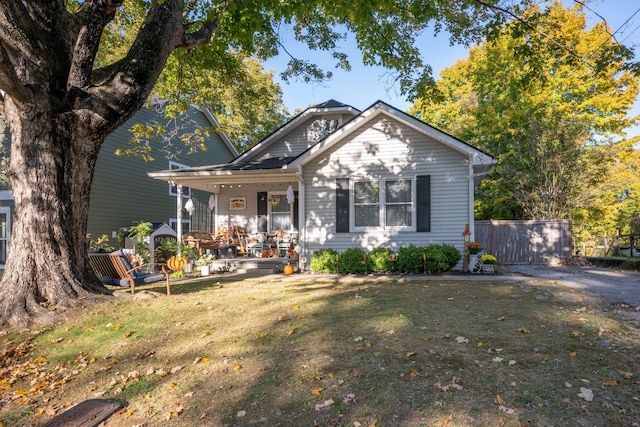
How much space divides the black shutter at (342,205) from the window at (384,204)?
0.84 ft

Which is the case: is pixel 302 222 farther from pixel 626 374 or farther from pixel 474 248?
pixel 626 374

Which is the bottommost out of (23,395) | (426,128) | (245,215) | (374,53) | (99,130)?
(23,395)

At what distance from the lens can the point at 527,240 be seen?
13.2 m

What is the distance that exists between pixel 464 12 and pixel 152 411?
1085 cm

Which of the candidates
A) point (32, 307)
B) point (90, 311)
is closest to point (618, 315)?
point (90, 311)

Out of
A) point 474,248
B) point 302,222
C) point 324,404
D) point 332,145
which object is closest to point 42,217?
point 324,404

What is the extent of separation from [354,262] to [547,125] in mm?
11808

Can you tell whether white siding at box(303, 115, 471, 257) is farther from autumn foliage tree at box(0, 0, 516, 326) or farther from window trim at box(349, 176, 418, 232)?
autumn foliage tree at box(0, 0, 516, 326)

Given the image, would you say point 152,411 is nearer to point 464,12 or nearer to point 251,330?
point 251,330

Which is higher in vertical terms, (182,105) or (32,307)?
(182,105)

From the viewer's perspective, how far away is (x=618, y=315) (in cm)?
538

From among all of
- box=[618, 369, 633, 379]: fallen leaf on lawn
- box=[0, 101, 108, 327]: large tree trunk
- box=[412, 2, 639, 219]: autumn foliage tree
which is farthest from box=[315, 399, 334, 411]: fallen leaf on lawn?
box=[412, 2, 639, 219]: autumn foliage tree

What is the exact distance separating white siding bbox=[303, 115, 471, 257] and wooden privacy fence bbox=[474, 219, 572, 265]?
407 centimetres

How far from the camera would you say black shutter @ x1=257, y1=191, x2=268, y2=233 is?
48.0 ft
